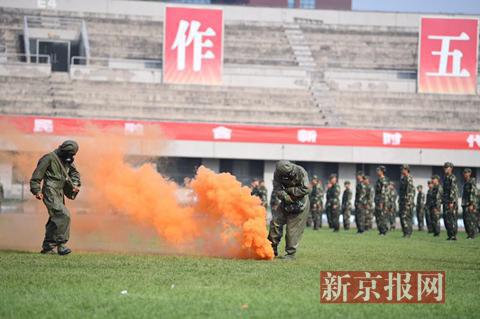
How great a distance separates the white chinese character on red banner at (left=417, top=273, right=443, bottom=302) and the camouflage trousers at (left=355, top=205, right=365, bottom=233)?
61.5 feet

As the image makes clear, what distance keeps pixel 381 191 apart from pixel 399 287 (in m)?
19.9

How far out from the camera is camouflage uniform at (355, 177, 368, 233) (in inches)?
1310

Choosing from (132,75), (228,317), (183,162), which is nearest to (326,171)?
(183,162)

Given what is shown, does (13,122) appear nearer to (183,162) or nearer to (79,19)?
(183,162)

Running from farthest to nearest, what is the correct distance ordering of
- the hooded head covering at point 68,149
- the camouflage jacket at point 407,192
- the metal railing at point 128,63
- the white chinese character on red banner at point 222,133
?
1. the metal railing at point 128,63
2. the white chinese character on red banner at point 222,133
3. the camouflage jacket at point 407,192
4. the hooded head covering at point 68,149

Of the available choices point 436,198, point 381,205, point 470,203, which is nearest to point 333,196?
point 381,205

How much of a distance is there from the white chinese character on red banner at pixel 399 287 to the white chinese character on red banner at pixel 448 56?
39950mm

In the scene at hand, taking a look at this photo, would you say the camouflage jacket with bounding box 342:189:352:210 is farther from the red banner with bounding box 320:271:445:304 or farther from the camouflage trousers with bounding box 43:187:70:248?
the red banner with bounding box 320:271:445:304

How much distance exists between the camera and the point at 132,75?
165 feet

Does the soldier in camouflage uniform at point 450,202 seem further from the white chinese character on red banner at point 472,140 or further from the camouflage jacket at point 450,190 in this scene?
the white chinese character on red banner at point 472,140

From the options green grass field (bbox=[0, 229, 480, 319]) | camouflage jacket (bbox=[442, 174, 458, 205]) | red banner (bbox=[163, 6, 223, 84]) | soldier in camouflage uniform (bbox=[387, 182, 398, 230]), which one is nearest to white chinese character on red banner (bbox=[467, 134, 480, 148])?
soldier in camouflage uniform (bbox=[387, 182, 398, 230])

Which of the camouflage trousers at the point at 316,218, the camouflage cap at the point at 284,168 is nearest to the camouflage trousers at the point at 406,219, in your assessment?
the camouflage trousers at the point at 316,218

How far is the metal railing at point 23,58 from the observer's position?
5029 cm

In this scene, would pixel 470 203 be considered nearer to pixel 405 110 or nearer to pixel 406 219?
pixel 406 219
